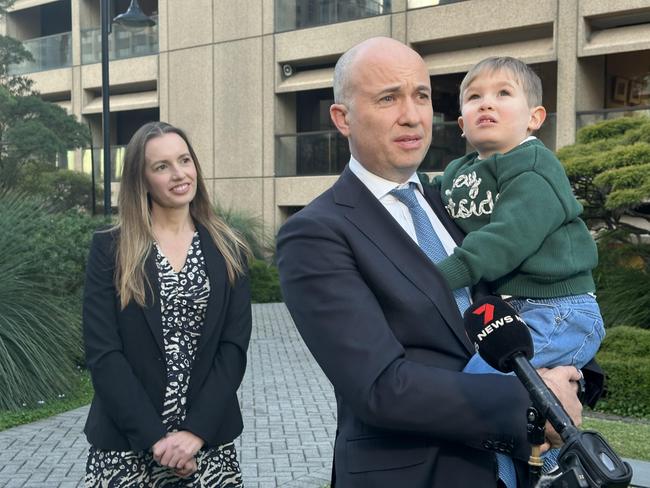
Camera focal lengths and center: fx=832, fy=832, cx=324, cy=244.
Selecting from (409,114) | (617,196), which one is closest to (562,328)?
(409,114)

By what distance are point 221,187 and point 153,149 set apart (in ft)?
71.9

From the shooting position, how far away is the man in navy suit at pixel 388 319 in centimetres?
188

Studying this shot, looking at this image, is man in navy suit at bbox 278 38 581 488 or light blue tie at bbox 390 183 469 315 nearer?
man in navy suit at bbox 278 38 581 488

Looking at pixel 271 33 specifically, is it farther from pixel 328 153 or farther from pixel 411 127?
pixel 411 127

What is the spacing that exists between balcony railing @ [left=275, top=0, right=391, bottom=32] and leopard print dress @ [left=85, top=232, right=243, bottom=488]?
19.0m

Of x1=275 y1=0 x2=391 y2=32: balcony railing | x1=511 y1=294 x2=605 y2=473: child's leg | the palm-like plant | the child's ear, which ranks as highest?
x1=275 y1=0 x2=391 y2=32: balcony railing

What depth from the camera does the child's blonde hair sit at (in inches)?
103

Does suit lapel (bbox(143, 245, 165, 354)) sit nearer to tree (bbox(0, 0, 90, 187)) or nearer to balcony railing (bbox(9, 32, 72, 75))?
tree (bbox(0, 0, 90, 187))

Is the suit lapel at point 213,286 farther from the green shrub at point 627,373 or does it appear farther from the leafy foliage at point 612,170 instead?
the leafy foliage at point 612,170

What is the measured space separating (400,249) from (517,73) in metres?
0.86

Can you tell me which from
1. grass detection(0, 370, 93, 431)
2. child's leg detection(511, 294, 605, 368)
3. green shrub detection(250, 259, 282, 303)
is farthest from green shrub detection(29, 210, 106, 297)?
green shrub detection(250, 259, 282, 303)

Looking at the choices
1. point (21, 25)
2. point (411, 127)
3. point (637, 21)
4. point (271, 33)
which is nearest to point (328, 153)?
point (271, 33)

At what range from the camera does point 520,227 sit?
2254 millimetres

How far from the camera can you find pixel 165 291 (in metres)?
3.59
